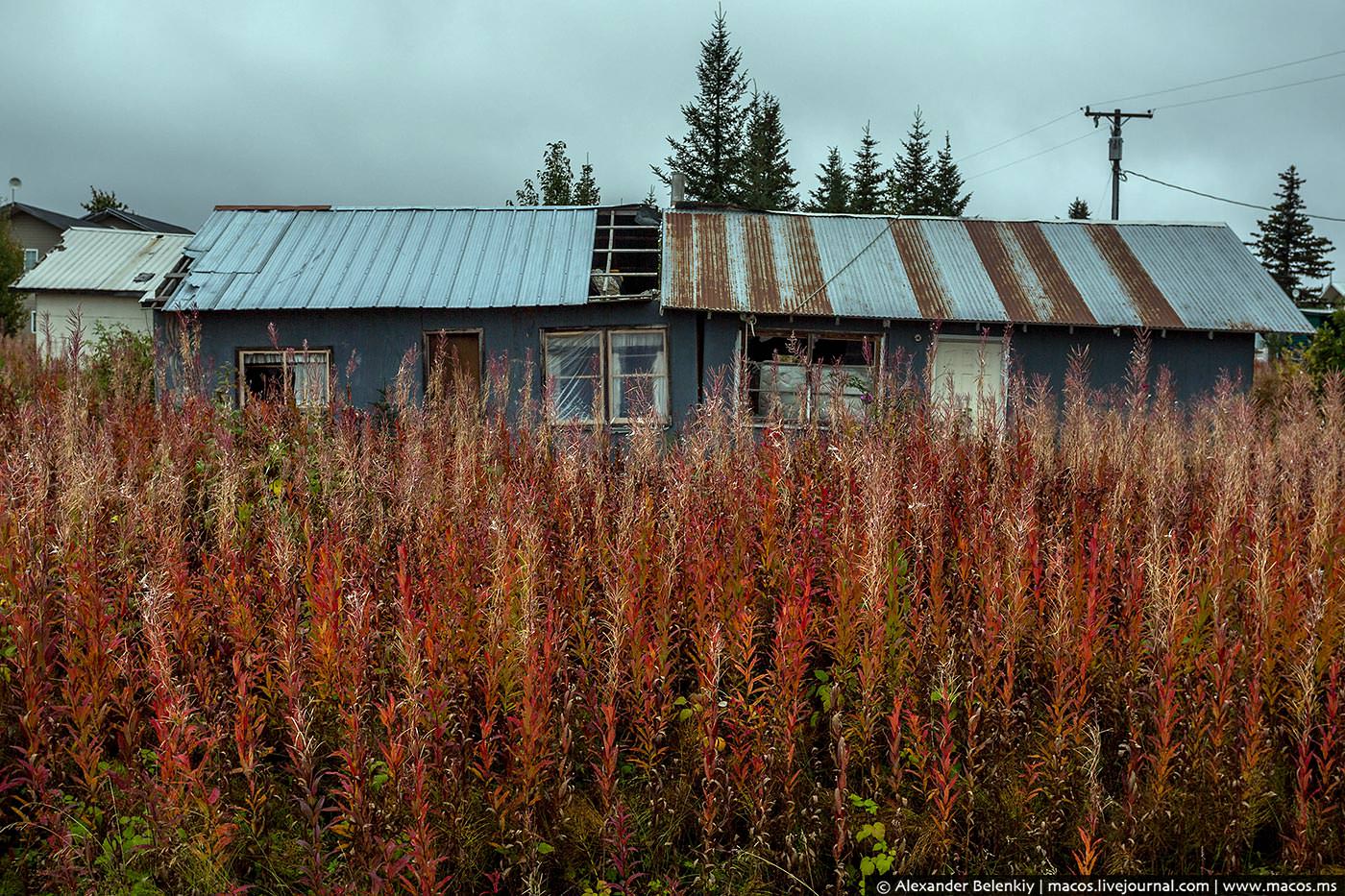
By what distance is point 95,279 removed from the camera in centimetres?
3148

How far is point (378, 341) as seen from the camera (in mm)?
15320

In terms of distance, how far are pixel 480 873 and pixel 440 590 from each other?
109cm

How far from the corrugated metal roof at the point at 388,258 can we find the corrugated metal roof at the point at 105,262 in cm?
1558

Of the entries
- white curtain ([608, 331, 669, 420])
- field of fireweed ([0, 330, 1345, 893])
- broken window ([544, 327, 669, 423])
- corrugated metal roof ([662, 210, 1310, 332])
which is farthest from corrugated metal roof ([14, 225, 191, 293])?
field of fireweed ([0, 330, 1345, 893])

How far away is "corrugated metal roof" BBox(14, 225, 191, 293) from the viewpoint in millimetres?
31078

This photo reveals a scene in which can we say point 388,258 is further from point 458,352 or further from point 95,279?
point 95,279

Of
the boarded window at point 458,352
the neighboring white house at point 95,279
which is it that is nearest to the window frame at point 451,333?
the boarded window at point 458,352

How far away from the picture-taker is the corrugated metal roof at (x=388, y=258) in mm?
15094

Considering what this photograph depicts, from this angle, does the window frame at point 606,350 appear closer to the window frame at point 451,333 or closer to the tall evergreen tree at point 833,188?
the window frame at point 451,333

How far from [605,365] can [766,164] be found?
33.3 metres

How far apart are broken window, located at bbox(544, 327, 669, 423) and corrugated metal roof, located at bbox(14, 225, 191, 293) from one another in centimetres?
2060

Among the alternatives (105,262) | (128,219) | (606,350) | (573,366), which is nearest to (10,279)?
(105,262)

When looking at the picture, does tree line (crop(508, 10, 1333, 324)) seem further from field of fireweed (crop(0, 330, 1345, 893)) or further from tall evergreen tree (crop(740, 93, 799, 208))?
field of fireweed (crop(0, 330, 1345, 893))

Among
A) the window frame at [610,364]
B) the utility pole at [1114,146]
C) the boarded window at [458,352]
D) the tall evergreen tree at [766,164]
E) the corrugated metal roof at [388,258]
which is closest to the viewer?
the corrugated metal roof at [388,258]
